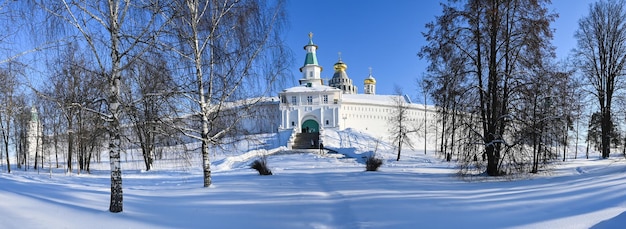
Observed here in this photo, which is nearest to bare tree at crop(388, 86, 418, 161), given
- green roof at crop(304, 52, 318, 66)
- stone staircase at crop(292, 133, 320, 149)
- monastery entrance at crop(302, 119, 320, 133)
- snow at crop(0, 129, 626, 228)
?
stone staircase at crop(292, 133, 320, 149)

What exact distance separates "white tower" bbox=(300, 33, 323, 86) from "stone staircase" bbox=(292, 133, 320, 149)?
20877 mm

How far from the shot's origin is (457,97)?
1213 centimetres

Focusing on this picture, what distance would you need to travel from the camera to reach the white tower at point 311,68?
67.7 meters

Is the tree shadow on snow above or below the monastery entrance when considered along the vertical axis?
below

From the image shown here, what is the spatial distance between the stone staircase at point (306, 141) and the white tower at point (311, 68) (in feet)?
68.5

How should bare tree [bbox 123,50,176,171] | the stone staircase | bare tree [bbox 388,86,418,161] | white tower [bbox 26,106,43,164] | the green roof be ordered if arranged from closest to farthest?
bare tree [bbox 123,50,176,171], white tower [bbox 26,106,43,164], bare tree [bbox 388,86,418,161], the stone staircase, the green roof

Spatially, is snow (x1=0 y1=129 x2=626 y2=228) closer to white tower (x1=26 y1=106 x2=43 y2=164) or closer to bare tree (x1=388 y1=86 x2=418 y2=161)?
white tower (x1=26 y1=106 x2=43 y2=164)

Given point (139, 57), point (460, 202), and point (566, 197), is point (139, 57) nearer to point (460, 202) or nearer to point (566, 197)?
point (460, 202)

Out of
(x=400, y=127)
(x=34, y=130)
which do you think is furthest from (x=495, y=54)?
(x=34, y=130)

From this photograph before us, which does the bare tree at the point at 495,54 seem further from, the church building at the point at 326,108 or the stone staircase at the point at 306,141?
the church building at the point at 326,108

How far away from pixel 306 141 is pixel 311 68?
25133 mm

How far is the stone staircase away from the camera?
1713 inches

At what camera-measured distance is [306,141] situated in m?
46.2

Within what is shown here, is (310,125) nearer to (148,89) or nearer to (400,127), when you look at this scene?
(400,127)
